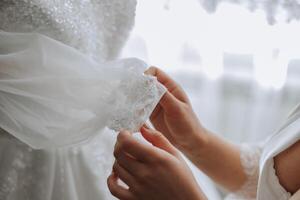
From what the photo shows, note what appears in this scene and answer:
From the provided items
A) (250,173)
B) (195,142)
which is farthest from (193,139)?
(250,173)

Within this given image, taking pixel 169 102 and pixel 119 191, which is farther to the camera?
pixel 169 102

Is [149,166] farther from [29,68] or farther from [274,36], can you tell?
[274,36]

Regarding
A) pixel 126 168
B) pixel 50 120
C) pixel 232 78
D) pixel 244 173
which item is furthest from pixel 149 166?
pixel 232 78

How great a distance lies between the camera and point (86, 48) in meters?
0.58

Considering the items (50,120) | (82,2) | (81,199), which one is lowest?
(81,199)

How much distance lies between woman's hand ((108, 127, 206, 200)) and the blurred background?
32 centimetres

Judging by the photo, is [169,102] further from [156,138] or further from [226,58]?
[226,58]

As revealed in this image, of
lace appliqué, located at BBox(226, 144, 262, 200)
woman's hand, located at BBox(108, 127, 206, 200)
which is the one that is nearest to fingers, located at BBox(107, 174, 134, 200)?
woman's hand, located at BBox(108, 127, 206, 200)

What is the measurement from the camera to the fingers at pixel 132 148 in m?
0.50

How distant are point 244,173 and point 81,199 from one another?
291 mm

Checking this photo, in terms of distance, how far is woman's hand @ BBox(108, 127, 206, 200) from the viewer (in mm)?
503

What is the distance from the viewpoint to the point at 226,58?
3.05ft

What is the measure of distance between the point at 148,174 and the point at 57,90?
0.14 metres

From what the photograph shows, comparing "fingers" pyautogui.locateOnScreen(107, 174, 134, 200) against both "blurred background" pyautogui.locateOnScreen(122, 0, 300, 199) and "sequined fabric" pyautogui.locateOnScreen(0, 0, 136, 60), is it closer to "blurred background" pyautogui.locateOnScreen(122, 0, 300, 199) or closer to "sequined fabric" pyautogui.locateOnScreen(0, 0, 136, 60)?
"sequined fabric" pyautogui.locateOnScreen(0, 0, 136, 60)
